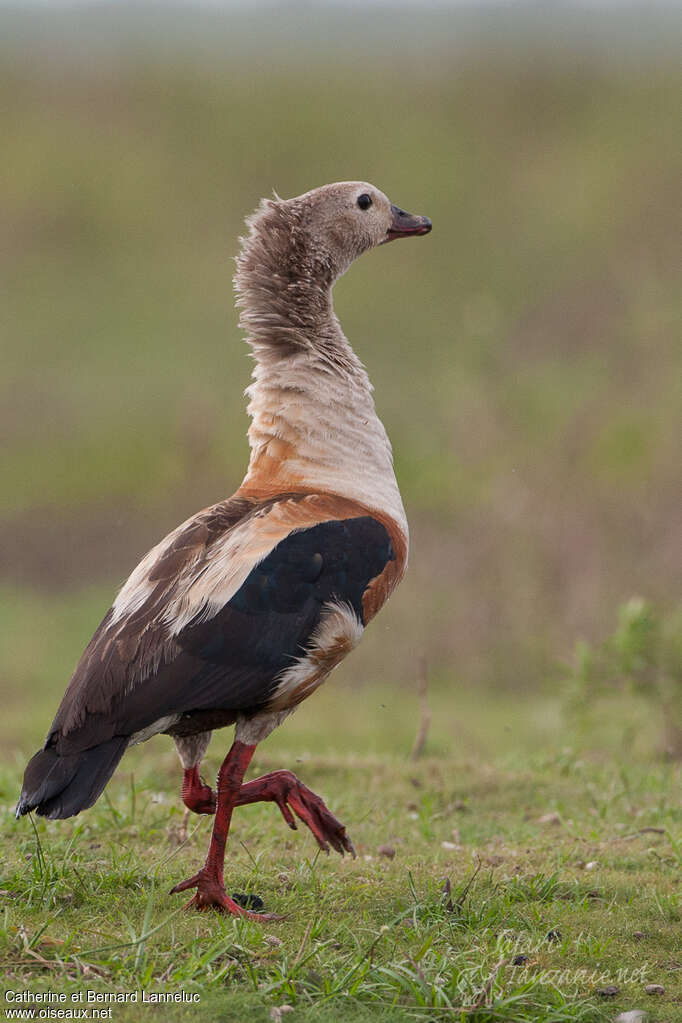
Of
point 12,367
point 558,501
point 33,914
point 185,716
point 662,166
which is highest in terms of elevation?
point 662,166

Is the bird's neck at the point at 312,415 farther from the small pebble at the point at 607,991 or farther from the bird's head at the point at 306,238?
the small pebble at the point at 607,991

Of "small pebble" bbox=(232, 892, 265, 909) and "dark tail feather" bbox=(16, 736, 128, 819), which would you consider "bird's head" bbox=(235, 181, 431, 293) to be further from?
"small pebble" bbox=(232, 892, 265, 909)

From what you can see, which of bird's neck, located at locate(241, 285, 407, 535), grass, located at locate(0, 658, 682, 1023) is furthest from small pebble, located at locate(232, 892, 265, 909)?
bird's neck, located at locate(241, 285, 407, 535)

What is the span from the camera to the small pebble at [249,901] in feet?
15.8

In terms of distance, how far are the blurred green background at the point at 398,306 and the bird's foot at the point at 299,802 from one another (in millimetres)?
6294

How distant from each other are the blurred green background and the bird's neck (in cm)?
609

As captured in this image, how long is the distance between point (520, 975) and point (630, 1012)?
1.17 ft

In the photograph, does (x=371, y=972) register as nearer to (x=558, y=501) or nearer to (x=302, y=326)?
(x=302, y=326)

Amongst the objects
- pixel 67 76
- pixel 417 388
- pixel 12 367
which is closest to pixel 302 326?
pixel 417 388

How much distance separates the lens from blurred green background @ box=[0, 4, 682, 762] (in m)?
14.0

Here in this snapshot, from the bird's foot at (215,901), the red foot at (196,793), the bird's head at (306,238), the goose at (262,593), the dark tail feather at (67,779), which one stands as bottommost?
the bird's foot at (215,901)

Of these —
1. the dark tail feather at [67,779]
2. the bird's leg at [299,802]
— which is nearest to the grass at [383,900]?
the bird's leg at [299,802]

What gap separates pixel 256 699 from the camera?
15.6 feet

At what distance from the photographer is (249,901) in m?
4.84
